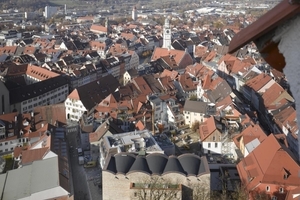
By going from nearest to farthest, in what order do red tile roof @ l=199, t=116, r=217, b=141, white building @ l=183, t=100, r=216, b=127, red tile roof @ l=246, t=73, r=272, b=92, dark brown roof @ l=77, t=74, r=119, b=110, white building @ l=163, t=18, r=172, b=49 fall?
1. red tile roof @ l=199, t=116, r=217, b=141
2. white building @ l=183, t=100, r=216, b=127
3. dark brown roof @ l=77, t=74, r=119, b=110
4. red tile roof @ l=246, t=73, r=272, b=92
5. white building @ l=163, t=18, r=172, b=49

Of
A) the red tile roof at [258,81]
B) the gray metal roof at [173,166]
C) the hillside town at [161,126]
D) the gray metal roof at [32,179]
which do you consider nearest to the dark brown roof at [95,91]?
the hillside town at [161,126]

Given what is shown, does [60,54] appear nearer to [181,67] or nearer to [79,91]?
[181,67]

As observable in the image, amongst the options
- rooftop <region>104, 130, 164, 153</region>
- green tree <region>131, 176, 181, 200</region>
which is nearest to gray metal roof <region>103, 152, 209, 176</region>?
green tree <region>131, 176, 181, 200</region>

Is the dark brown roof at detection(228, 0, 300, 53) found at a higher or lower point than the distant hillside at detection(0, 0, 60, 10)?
lower

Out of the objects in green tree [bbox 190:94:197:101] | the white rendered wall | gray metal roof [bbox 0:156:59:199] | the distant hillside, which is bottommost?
gray metal roof [bbox 0:156:59:199]

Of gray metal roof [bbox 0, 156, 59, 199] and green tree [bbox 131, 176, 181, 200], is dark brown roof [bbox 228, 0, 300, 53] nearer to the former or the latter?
green tree [bbox 131, 176, 181, 200]

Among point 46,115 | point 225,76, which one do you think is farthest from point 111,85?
point 225,76

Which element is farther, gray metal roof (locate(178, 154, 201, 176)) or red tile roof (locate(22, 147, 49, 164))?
red tile roof (locate(22, 147, 49, 164))

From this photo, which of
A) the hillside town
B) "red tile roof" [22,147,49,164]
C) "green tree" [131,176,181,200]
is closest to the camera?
the hillside town
